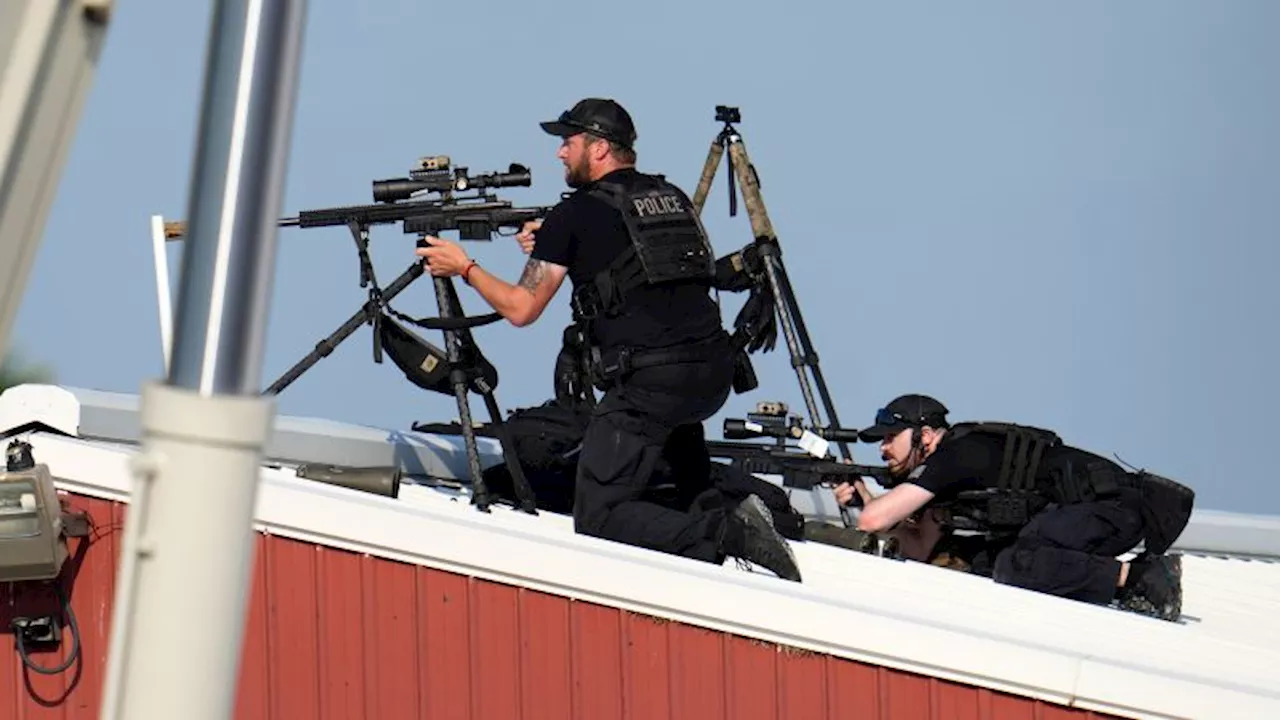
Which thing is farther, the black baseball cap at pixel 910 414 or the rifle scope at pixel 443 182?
the black baseball cap at pixel 910 414

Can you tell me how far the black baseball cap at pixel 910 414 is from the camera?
459 inches

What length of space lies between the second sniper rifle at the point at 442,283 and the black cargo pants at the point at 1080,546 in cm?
224

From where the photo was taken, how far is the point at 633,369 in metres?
9.66

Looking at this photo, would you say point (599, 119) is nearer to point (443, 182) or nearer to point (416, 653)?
point (443, 182)

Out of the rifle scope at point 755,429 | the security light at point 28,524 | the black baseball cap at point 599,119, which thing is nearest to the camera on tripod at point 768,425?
the rifle scope at point 755,429

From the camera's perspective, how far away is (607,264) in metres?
9.69

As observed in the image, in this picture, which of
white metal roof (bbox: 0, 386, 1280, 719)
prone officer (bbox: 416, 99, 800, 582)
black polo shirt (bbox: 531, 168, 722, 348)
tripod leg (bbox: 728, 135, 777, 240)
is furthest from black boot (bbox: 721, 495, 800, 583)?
tripod leg (bbox: 728, 135, 777, 240)

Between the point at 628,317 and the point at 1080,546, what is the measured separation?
2.44m

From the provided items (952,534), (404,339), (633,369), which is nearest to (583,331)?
(633,369)

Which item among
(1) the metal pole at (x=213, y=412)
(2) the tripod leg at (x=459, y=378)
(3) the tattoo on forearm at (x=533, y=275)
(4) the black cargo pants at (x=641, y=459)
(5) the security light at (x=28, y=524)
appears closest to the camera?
(1) the metal pole at (x=213, y=412)

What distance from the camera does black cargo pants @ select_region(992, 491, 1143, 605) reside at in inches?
421

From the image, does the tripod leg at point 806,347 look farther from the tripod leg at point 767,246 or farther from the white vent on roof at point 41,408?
the white vent on roof at point 41,408

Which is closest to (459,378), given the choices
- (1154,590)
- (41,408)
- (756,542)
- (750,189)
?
(756,542)

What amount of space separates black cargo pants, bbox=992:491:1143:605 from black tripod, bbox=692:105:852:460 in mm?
2830
